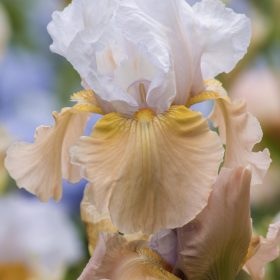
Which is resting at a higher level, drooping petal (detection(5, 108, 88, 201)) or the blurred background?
drooping petal (detection(5, 108, 88, 201))

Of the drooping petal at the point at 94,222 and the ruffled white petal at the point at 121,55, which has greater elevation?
the ruffled white petal at the point at 121,55

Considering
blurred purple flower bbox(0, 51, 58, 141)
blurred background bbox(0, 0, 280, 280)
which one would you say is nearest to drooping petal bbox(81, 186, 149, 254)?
blurred background bbox(0, 0, 280, 280)

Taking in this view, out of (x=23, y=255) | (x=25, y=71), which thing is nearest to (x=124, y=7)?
(x=23, y=255)

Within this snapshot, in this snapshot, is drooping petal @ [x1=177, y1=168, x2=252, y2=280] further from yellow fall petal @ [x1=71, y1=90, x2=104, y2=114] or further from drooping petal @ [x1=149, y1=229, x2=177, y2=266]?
yellow fall petal @ [x1=71, y1=90, x2=104, y2=114]

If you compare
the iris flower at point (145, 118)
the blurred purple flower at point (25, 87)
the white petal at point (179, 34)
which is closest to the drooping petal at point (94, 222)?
the iris flower at point (145, 118)

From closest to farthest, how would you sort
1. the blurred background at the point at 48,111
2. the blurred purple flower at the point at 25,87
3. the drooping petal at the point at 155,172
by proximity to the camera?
the drooping petal at the point at 155,172 < the blurred background at the point at 48,111 < the blurred purple flower at the point at 25,87

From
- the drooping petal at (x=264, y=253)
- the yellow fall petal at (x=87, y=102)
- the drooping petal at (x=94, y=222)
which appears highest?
the yellow fall petal at (x=87, y=102)

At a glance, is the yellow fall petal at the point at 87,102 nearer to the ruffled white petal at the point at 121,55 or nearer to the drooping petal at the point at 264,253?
the ruffled white petal at the point at 121,55

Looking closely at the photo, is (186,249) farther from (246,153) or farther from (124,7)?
(124,7)
